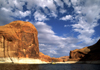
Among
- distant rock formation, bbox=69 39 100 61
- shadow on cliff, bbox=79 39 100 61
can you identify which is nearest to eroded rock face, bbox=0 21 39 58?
distant rock formation, bbox=69 39 100 61

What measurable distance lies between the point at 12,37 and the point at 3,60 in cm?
1415

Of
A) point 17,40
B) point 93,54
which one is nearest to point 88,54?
point 93,54

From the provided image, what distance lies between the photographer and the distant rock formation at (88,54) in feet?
282

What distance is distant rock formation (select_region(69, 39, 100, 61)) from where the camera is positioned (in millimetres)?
85925

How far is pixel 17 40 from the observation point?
62625mm

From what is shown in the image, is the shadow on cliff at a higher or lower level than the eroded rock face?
lower

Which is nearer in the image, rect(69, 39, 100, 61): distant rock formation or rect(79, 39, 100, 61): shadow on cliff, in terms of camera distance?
rect(79, 39, 100, 61): shadow on cliff

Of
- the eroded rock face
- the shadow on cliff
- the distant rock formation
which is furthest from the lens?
the distant rock formation

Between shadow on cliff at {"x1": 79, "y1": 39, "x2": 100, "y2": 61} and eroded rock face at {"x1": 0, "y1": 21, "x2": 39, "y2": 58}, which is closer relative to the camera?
eroded rock face at {"x1": 0, "y1": 21, "x2": 39, "y2": 58}

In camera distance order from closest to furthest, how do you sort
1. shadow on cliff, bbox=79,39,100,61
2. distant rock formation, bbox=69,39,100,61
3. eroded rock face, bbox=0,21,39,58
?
eroded rock face, bbox=0,21,39,58
shadow on cliff, bbox=79,39,100,61
distant rock formation, bbox=69,39,100,61

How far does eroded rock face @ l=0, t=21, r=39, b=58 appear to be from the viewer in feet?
188

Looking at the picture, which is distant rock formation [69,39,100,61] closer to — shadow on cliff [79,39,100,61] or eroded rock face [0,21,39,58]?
shadow on cliff [79,39,100,61]

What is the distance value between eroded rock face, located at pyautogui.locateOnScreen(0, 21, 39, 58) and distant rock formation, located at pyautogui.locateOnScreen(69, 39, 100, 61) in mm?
49748

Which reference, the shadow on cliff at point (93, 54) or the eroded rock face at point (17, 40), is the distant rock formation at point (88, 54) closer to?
the shadow on cliff at point (93, 54)
